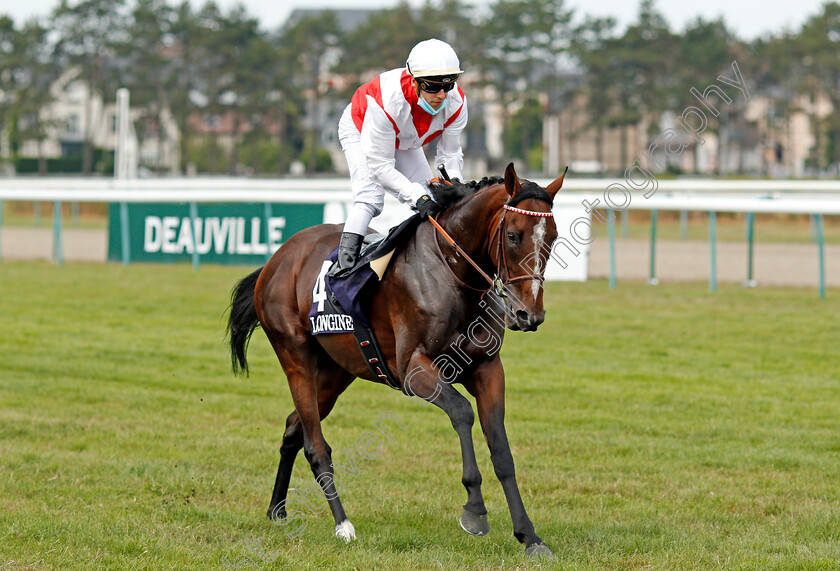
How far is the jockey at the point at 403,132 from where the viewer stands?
14.3 ft

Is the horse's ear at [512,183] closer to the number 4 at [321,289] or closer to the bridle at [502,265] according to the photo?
the bridle at [502,265]

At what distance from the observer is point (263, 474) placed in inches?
220

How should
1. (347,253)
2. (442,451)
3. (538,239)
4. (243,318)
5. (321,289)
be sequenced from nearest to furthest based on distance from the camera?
(538,239)
(347,253)
(321,289)
(243,318)
(442,451)

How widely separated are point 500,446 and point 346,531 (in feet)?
2.81

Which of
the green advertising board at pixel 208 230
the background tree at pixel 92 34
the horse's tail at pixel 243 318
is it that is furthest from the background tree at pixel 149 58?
the horse's tail at pixel 243 318

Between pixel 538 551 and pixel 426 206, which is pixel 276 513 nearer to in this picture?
pixel 538 551

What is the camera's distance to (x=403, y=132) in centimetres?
460

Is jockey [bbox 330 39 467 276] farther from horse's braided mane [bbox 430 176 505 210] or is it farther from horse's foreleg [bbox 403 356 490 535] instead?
horse's foreleg [bbox 403 356 490 535]

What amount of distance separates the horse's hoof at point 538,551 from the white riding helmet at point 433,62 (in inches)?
75.8

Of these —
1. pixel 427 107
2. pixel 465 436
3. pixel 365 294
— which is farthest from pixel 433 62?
pixel 465 436

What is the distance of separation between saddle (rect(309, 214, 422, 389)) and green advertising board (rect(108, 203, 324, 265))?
32.6 feet

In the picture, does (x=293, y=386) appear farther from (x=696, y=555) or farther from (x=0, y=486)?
(x=696, y=555)

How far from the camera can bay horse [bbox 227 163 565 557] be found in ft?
12.5

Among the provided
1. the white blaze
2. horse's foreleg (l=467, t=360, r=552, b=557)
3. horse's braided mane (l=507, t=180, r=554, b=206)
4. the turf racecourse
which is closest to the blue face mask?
horse's braided mane (l=507, t=180, r=554, b=206)
